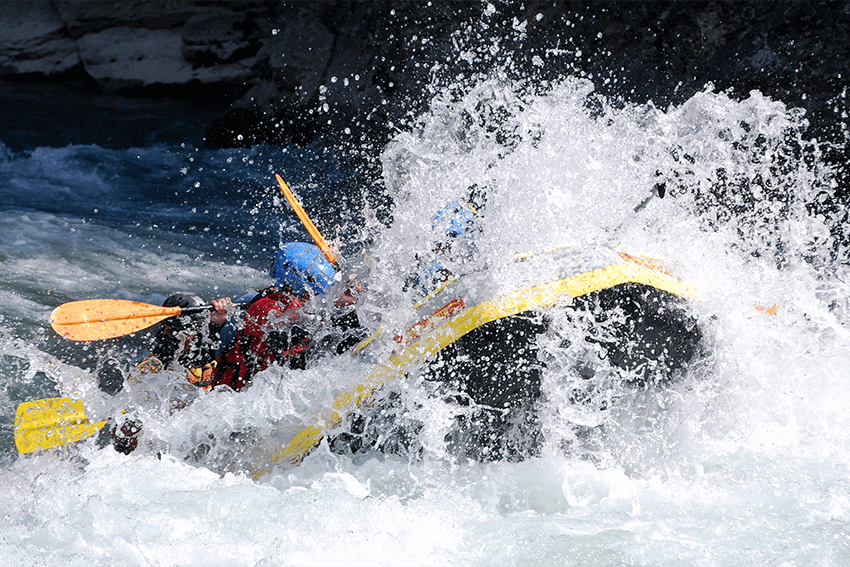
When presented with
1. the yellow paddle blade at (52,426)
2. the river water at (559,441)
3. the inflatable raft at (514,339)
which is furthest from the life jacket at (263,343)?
the yellow paddle blade at (52,426)

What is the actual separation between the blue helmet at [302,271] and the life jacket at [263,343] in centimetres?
10

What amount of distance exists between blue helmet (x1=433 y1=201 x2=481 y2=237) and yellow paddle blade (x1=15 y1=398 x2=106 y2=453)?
1.76 metres

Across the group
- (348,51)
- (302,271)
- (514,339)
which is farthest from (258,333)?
(348,51)

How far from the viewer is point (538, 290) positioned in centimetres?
273

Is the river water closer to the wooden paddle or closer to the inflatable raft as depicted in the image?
the inflatable raft

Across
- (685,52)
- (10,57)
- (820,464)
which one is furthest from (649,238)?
(10,57)

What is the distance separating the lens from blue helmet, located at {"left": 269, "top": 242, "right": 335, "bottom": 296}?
3490 mm

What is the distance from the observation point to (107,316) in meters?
3.82

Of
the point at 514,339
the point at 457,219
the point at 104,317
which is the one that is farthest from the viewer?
the point at 104,317

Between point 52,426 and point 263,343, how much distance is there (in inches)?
38.6

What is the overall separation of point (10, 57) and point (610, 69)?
6554 millimetres

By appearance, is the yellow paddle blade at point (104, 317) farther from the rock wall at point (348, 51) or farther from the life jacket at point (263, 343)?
Answer: the rock wall at point (348, 51)

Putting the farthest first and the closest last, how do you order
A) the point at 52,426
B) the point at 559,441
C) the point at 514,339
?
the point at 52,426
the point at 559,441
the point at 514,339

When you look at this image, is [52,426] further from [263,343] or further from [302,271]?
[302,271]
